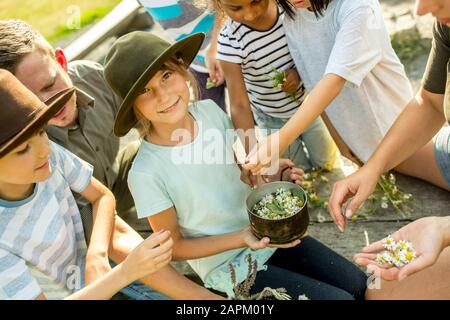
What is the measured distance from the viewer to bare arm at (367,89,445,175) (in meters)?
2.31

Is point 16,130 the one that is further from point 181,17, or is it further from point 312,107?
point 181,17

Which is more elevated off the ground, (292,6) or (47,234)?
(292,6)

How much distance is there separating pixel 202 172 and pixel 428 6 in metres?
1.00

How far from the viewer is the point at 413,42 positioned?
13.2 ft

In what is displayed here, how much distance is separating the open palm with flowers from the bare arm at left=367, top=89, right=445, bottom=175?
0.46 m

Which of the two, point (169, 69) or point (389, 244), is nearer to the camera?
point (389, 244)

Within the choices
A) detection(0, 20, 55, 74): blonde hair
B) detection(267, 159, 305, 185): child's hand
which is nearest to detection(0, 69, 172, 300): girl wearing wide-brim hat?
detection(0, 20, 55, 74): blonde hair

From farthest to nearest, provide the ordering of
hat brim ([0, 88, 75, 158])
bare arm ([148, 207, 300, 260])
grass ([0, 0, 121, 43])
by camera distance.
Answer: grass ([0, 0, 121, 43]), bare arm ([148, 207, 300, 260]), hat brim ([0, 88, 75, 158])

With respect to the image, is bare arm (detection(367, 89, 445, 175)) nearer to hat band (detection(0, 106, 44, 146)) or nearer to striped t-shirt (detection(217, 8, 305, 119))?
striped t-shirt (detection(217, 8, 305, 119))

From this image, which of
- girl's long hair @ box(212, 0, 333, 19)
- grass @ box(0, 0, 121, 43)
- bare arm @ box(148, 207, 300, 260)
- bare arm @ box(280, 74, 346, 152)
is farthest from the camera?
grass @ box(0, 0, 121, 43)

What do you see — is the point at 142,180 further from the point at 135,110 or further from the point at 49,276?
the point at 49,276

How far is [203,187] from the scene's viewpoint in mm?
2195

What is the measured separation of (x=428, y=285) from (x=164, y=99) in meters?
1.17

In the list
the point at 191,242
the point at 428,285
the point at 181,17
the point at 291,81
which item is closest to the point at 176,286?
the point at 191,242
